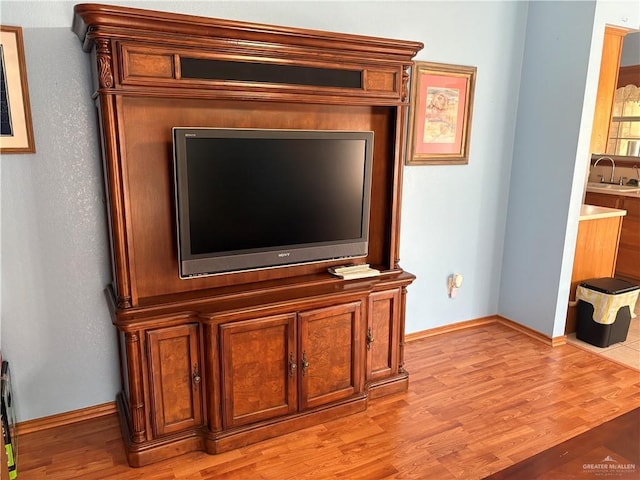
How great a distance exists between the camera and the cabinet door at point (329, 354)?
2303mm

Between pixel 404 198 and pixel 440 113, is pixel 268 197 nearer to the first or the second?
pixel 404 198

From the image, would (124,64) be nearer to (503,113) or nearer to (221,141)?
(221,141)

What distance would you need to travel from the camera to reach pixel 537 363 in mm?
3061

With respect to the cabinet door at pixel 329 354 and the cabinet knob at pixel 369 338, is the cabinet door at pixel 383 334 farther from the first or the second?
the cabinet door at pixel 329 354

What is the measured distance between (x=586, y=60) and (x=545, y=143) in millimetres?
538

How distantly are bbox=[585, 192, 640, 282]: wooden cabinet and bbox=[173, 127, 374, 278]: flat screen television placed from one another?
3.38 m

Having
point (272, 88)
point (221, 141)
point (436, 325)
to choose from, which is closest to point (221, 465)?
point (221, 141)

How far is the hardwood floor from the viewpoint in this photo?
2.08 meters

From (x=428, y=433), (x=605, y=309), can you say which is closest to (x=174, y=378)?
(x=428, y=433)

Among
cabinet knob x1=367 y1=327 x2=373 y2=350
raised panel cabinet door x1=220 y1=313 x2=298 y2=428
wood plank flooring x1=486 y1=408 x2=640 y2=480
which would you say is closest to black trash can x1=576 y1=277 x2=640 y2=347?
cabinet knob x1=367 y1=327 x2=373 y2=350

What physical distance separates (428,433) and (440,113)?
1869 millimetres

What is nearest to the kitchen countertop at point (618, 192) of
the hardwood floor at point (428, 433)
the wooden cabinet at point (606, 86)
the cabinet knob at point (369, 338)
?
the wooden cabinet at point (606, 86)

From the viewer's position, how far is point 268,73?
6.95 feet

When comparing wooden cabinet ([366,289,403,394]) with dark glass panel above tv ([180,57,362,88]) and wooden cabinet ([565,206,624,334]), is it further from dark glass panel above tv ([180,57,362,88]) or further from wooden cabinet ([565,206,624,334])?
wooden cabinet ([565,206,624,334])
